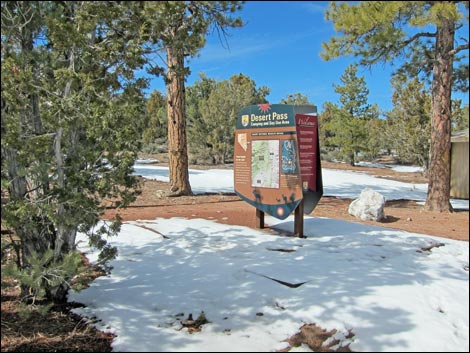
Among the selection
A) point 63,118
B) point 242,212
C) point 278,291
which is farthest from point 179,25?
point 242,212

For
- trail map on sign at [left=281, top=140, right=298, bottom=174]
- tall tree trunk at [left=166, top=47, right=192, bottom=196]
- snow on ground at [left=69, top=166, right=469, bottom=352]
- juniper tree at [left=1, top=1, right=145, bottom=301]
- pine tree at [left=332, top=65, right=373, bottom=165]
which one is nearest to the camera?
juniper tree at [left=1, top=1, right=145, bottom=301]

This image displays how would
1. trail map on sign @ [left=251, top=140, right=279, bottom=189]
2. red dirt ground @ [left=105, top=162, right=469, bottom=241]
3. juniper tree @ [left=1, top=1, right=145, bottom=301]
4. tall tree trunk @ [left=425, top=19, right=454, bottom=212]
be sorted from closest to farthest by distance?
juniper tree @ [left=1, top=1, right=145, bottom=301] → trail map on sign @ [left=251, top=140, right=279, bottom=189] → red dirt ground @ [left=105, top=162, right=469, bottom=241] → tall tree trunk @ [left=425, top=19, right=454, bottom=212]

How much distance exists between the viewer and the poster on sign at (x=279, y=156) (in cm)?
632

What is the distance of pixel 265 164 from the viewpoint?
6703 mm

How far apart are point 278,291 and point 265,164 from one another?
2975mm

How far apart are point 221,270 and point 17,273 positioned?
2.35m

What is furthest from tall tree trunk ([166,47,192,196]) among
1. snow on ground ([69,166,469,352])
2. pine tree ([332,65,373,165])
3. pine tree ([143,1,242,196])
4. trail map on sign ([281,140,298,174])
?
pine tree ([332,65,373,165])

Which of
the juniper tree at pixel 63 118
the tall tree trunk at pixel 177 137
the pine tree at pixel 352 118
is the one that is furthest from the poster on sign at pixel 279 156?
the pine tree at pixel 352 118

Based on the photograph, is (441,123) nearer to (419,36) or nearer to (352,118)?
(419,36)

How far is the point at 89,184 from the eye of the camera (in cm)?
354

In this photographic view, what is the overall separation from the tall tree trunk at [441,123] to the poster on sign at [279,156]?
3.97m

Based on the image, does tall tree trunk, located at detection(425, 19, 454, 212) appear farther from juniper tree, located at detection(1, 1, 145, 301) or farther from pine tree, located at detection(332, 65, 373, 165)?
pine tree, located at detection(332, 65, 373, 165)

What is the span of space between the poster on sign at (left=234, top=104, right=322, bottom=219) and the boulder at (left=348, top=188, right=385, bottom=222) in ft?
7.28

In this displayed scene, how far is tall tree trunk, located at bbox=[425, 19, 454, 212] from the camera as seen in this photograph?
874 centimetres
